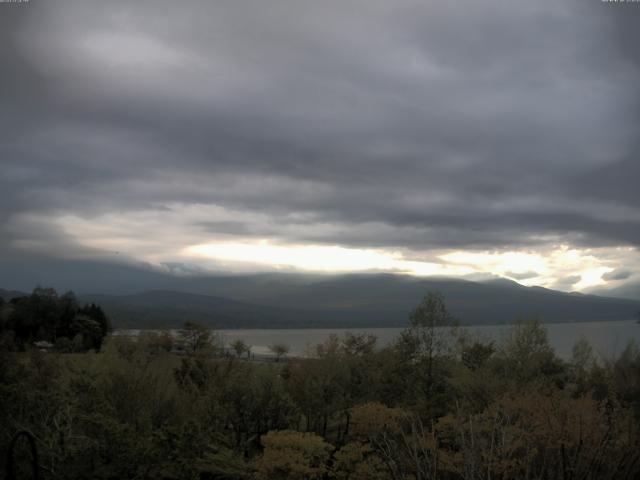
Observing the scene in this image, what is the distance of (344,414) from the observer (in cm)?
3206

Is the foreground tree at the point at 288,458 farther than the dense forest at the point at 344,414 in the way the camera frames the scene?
Yes

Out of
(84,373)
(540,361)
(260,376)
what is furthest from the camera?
(540,361)

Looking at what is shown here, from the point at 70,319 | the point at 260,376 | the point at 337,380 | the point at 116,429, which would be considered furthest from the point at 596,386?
the point at 70,319

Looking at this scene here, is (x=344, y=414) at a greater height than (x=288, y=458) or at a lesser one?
lesser

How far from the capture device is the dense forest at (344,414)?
602 inches

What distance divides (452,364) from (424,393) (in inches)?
112

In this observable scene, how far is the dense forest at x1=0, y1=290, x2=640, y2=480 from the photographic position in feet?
50.2

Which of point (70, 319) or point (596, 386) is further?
point (70, 319)

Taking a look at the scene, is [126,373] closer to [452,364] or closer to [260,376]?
[260,376]

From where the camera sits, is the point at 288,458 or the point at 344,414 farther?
the point at 344,414

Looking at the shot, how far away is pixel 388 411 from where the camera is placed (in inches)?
1011

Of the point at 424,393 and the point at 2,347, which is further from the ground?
the point at 2,347

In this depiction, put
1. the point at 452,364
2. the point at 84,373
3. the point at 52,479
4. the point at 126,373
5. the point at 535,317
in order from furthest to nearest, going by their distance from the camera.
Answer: the point at 535,317 < the point at 452,364 < the point at 126,373 < the point at 84,373 < the point at 52,479

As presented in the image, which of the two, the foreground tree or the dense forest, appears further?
the foreground tree
